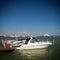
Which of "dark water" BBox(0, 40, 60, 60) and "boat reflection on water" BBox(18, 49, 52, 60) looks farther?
"boat reflection on water" BBox(18, 49, 52, 60)

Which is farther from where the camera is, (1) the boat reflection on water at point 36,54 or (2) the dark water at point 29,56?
(1) the boat reflection on water at point 36,54

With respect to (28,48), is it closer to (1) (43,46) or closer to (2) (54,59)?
(1) (43,46)

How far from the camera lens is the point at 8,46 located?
24.1 feet

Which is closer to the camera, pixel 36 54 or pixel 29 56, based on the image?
pixel 29 56

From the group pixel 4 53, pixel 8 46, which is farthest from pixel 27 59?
pixel 8 46

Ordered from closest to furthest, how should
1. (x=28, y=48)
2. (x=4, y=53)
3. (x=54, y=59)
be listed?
(x=54, y=59), (x=4, y=53), (x=28, y=48)

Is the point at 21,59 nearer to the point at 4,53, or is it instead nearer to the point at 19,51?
the point at 4,53

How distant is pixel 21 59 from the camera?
5.70 metres

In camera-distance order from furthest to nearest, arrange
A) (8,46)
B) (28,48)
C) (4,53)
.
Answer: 1. (28,48)
2. (8,46)
3. (4,53)

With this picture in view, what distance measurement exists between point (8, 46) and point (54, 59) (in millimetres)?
2599

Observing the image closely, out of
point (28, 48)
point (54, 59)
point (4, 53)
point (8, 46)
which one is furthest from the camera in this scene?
point (28, 48)

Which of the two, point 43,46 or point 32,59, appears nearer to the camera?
point 32,59

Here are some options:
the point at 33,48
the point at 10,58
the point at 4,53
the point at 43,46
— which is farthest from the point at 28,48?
the point at 10,58

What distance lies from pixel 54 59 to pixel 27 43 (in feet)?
8.66
